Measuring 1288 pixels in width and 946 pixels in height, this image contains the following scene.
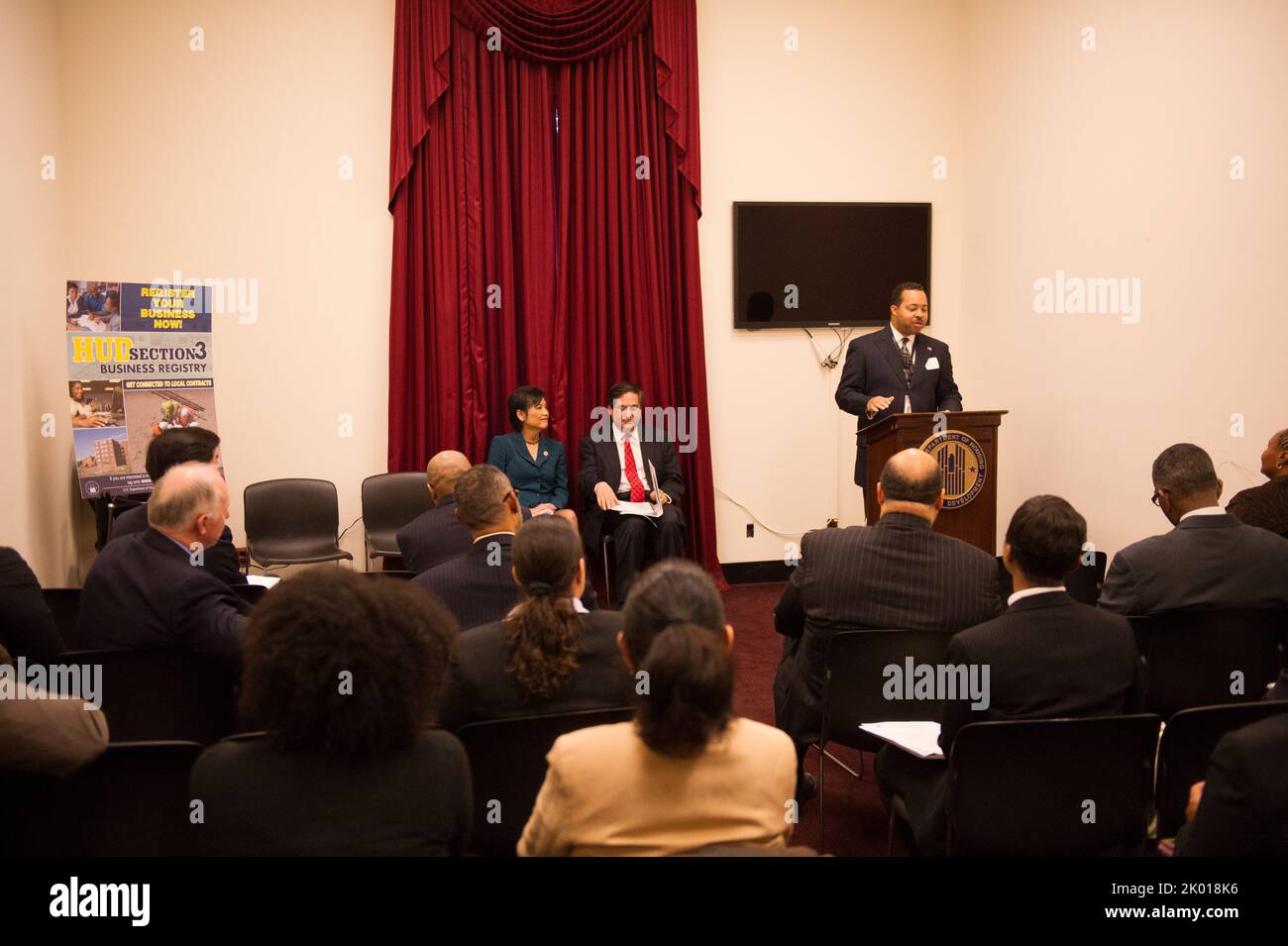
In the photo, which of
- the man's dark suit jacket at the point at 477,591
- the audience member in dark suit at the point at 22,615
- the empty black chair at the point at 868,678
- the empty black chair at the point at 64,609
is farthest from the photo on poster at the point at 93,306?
the empty black chair at the point at 868,678

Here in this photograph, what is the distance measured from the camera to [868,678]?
287 cm

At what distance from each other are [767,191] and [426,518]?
421 centimetres

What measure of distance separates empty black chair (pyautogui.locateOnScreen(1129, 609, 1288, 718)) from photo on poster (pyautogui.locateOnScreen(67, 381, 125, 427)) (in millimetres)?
5195

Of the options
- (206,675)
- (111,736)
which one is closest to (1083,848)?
Result: (206,675)

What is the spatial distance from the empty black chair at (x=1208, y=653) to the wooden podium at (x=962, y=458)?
7.66ft

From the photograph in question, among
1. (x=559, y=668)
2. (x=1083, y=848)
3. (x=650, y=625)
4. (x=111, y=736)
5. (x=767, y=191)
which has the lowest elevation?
(x=1083, y=848)

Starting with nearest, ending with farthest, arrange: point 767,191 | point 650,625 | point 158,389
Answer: point 650,625, point 158,389, point 767,191

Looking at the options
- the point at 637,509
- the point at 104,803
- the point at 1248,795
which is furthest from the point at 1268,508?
the point at 104,803

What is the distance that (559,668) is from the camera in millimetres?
2256

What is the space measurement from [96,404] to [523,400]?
2397 millimetres

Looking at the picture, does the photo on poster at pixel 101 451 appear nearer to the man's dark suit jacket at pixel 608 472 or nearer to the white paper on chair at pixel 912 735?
the man's dark suit jacket at pixel 608 472

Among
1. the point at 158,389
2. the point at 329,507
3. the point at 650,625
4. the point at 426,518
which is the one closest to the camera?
the point at 650,625

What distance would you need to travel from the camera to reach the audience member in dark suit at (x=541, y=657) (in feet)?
7.41
